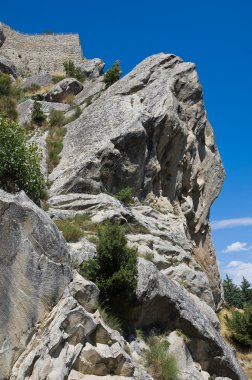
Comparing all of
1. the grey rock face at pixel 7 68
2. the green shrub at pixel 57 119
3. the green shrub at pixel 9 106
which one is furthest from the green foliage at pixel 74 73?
the green shrub at pixel 57 119

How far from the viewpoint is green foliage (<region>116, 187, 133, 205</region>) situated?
1611 centimetres

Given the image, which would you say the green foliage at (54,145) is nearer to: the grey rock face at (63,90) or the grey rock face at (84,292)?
the grey rock face at (63,90)

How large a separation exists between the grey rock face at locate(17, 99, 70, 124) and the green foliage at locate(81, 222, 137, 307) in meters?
12.5

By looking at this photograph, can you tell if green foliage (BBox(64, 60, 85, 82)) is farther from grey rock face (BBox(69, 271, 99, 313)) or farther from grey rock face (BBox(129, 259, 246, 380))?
grey rock face (BBox(69, 271, 99, 313))

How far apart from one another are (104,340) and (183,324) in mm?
3344

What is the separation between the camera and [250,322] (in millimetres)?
19906

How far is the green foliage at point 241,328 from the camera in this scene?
19.2m

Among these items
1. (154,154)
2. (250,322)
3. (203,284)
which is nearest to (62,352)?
(203,284)

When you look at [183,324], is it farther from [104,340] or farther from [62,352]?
[62,352]

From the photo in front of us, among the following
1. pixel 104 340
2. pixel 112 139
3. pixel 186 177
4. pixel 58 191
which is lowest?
pixel 104 340

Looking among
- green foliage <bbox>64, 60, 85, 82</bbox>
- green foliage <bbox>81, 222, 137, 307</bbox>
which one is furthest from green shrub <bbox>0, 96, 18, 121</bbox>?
green foliage <bbox>81, 222, 137, 307</bbox>

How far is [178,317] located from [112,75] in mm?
16604

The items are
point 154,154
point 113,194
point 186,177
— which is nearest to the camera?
point 113,194

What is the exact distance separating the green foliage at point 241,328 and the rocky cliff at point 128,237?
2194 millimetres
